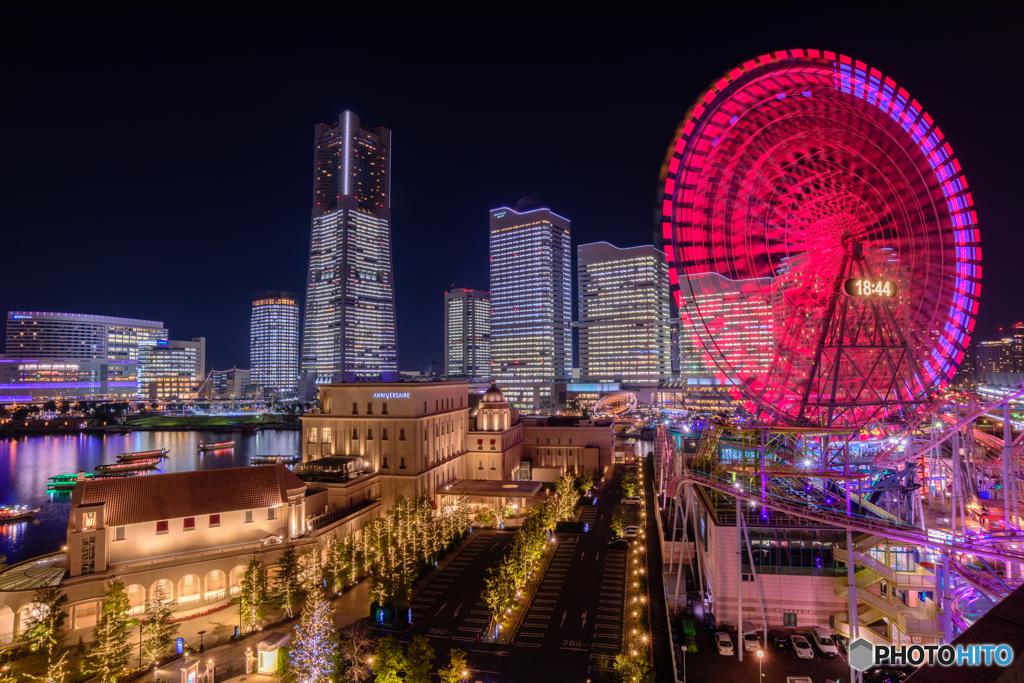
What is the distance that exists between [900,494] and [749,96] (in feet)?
102

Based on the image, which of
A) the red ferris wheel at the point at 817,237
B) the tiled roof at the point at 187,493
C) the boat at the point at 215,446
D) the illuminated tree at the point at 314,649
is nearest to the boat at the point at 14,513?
the tiled roof at the point at 187,493

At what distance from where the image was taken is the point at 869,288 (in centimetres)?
2811

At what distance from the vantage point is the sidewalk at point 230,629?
2447 cm

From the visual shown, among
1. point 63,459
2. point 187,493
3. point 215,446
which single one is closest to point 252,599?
point 187,493

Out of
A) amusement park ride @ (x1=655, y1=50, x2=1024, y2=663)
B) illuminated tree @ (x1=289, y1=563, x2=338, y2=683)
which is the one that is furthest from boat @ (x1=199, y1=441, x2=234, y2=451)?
amusement park ride @ (x1=655, y1=50, x2=1024, y2=663)

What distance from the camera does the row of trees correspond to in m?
30.0

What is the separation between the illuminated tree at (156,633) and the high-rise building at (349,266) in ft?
479

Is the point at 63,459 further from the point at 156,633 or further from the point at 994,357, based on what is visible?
the point at 994,357

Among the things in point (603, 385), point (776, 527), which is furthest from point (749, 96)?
point (603, 385)

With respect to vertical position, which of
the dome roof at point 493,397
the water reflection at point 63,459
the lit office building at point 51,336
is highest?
the lit office building at point 51,336

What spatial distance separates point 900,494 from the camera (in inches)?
1537

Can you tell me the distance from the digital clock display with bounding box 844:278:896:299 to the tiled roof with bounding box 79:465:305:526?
37.1 metres

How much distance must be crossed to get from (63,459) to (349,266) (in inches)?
3809

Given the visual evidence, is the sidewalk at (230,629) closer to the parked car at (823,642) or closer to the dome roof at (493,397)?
the parked car at (823,642)
